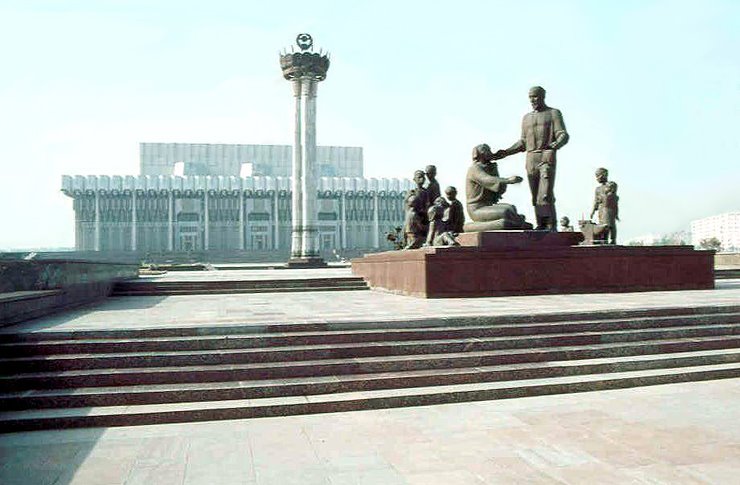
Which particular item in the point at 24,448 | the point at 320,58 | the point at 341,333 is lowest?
the point at 24,448

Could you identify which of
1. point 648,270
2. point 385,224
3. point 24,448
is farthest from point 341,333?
point 385,224

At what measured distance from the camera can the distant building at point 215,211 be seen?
75.8 metres

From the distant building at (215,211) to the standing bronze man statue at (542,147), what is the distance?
66.6m

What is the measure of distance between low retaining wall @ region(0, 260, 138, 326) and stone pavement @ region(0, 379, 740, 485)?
2.90 m

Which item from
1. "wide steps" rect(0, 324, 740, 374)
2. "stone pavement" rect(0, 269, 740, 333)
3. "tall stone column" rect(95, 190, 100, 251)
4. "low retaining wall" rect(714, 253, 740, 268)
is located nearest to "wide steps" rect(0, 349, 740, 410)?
"wide steps" rect(0, 324, 740, 374)

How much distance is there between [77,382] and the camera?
223 inches

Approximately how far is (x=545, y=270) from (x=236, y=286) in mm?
7159

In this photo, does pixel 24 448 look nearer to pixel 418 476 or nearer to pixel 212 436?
pixel 212 436

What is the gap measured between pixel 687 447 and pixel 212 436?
3497mm

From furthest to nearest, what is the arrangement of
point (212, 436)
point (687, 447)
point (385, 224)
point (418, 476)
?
point (385, 224)
point (212, 436)
point (687, 447)
point (418, 476)

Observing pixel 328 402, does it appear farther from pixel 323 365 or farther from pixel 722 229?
pixel 722 229

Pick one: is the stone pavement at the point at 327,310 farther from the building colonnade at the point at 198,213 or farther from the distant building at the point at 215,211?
the building colonnade at the point at 198,213

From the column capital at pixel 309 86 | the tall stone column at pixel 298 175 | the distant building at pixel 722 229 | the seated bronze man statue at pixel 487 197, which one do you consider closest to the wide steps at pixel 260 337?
the seated bronze man statue at pixel 487 197

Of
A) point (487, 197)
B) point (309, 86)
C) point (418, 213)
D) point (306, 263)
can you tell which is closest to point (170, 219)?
point (309, 86)
